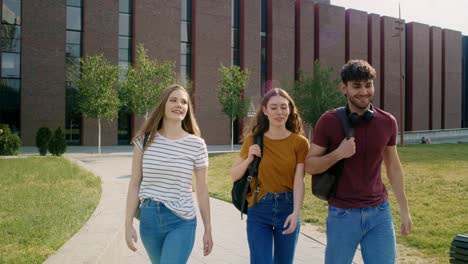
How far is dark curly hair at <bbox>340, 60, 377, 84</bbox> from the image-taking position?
10.6 feet

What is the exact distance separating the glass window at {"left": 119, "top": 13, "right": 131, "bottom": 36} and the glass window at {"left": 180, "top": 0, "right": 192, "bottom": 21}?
4.62m

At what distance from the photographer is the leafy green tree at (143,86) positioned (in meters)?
31.6

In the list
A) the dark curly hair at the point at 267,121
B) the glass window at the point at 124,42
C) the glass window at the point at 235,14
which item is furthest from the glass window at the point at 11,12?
the dark curly hair at the point at 267,121

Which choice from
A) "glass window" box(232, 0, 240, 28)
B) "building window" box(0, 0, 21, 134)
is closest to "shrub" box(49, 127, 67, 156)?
"building window" box(0, 0, 21, 134)

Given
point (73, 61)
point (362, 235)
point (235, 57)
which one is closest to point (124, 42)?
point (73, 61)

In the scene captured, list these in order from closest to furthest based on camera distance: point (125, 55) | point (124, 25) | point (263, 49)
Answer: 1. point (124, 25)
2. point (125, 55)
3. point (263, 49)

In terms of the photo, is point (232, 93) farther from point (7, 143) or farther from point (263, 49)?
point (7, 143)

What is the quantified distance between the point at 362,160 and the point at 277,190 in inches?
28.0

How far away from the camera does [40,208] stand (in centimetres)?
838

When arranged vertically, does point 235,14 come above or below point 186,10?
above

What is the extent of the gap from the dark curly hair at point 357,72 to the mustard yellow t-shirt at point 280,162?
0.65 m

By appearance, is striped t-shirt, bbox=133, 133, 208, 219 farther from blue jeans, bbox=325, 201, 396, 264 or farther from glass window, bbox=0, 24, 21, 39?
glass window, bbox=0, 24, 21, 39

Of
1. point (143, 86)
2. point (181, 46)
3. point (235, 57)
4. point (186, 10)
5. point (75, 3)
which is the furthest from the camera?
point (235, 57)

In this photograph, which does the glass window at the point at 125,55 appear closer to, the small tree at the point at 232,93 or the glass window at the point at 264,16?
the small tree at the point at 232,93
